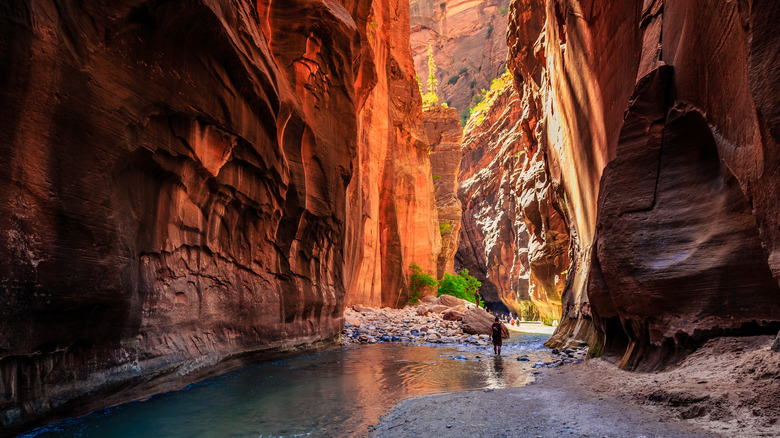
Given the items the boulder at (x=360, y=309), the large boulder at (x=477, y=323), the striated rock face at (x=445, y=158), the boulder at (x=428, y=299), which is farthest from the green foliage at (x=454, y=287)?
the large boulder at (x=477, y=323)

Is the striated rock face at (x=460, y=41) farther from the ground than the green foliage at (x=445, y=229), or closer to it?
farther from the ground

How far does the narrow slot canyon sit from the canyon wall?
1.5 inches

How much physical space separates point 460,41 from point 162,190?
86.1 m

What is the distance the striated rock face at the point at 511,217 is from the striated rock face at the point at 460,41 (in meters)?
18.7

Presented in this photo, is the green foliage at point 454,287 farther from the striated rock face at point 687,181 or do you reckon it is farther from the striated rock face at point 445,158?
the striated rock face at point 687,181

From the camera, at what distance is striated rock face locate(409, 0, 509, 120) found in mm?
74500

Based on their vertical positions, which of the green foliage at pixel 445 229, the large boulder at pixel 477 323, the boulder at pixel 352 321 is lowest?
the large boulder at pixel 477 323

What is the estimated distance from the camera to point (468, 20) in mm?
83250

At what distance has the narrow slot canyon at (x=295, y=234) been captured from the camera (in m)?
4.54

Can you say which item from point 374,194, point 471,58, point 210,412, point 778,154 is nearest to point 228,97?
point 210,412

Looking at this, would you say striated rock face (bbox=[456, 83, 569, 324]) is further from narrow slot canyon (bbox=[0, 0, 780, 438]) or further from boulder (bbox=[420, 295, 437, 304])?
narrow slot canyon (bbox=[0, 0, 780, 438])

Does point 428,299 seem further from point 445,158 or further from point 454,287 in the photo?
point 445,158

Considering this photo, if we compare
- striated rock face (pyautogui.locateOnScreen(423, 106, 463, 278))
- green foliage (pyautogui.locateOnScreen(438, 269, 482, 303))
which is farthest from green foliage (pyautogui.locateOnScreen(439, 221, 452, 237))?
green foliage (pyautogui.locateOnScreen(438, 269, 482, 303))

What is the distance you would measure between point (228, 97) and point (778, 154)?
891 centimetres
